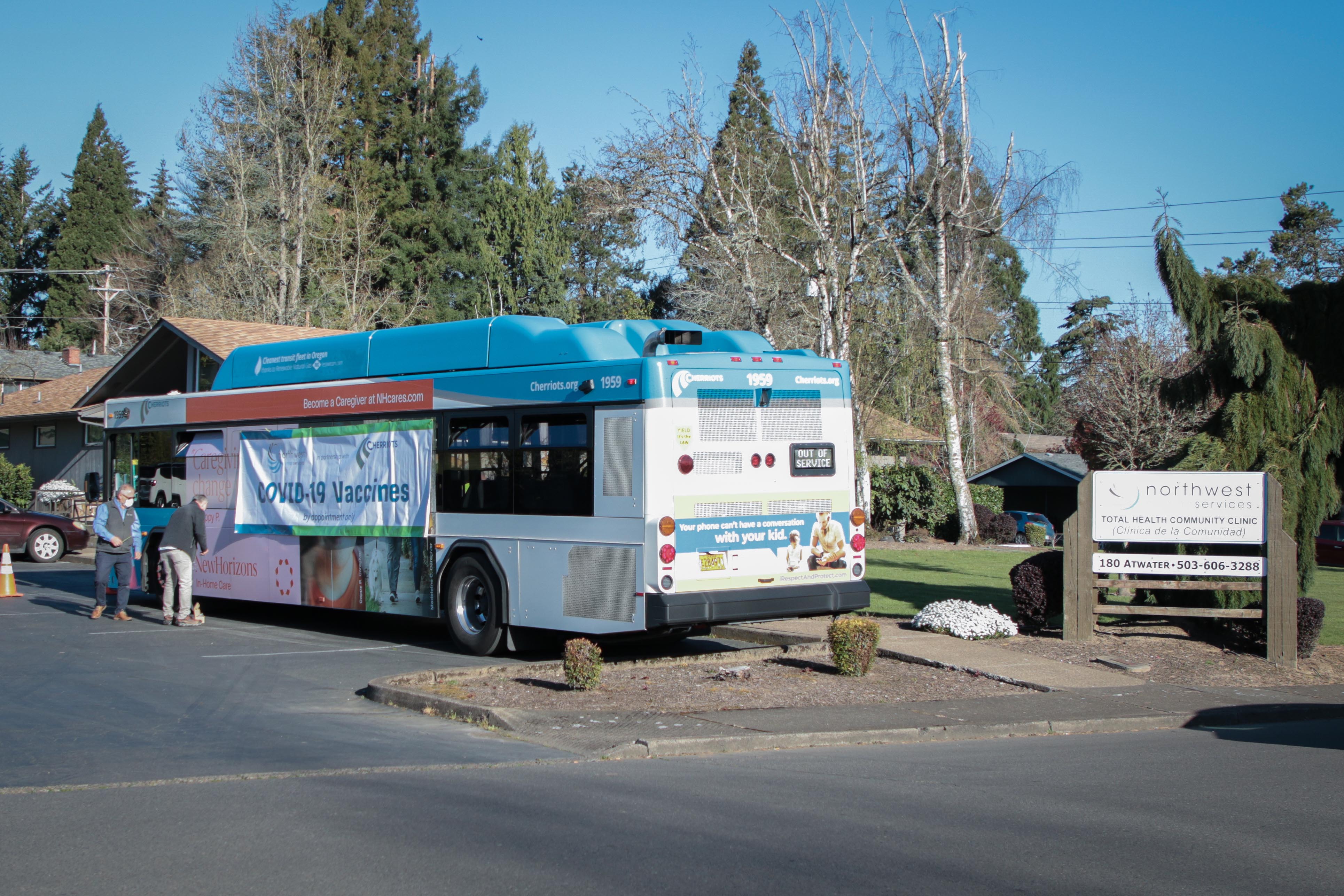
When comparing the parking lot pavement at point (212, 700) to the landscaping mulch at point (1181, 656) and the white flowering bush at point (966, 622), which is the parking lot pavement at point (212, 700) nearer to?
the white flowering bush at point (966, 622)

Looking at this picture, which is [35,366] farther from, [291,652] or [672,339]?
[672,339]

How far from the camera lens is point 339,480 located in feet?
45.4

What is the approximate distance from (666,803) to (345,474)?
8431 mm

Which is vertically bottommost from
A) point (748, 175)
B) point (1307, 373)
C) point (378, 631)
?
point (378, 631)

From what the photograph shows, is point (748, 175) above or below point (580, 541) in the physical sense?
above

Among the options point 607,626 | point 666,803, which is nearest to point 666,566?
point 607,626

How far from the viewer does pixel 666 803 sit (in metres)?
6.43

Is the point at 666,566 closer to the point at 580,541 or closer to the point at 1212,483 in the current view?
the point at 580,541

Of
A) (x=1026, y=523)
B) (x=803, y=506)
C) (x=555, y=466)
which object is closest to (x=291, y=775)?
(x=555, y=466)

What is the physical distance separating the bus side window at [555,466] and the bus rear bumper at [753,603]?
4.14 feet

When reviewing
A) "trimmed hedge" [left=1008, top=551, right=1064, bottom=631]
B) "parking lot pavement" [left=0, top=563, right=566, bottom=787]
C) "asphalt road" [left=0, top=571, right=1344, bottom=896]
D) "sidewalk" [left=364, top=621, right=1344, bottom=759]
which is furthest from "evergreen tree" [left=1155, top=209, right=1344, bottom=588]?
"parking lot pavement" [left=0, top=563, right=566, bottom=787]

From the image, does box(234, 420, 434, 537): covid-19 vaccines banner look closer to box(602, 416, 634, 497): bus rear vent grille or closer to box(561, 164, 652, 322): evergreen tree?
box(602, 416, 634, 497): bus rear vent grille

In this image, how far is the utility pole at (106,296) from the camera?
5506 cm

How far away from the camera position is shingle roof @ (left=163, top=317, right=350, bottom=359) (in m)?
22.5
